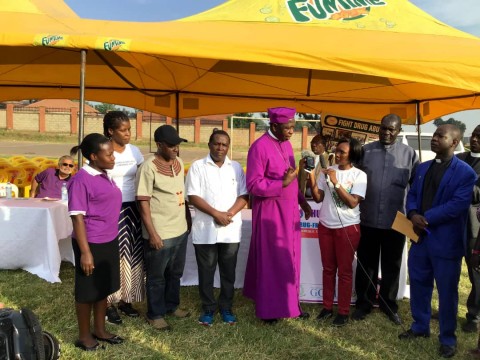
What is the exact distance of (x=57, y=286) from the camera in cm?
424

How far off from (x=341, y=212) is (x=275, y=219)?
0.54 metres

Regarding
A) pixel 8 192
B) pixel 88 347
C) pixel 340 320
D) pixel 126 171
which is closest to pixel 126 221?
pixel 126 171

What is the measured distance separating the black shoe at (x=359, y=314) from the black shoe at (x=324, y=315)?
0.20 m

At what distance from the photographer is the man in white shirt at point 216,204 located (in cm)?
Answer: 322

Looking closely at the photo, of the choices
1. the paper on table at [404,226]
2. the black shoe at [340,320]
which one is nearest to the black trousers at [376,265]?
the black shoe at [340,320]

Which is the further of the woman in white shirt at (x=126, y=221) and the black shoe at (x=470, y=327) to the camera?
the black shoe at (x=470, y=327)

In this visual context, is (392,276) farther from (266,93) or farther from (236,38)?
(266,93)

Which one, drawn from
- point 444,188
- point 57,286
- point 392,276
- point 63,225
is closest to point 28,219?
point 63,225

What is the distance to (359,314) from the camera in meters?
3.71

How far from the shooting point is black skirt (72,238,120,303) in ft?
9.09

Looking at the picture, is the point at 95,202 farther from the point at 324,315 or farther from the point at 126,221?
the point at 324,315

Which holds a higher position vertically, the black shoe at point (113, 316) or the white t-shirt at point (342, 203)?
the white t-shirt at point (342, 203)

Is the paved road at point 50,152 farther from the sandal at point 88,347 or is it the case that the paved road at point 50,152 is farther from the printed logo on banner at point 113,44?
the sandal at point 88,347

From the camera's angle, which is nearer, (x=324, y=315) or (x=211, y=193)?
(x=211, y=193)
